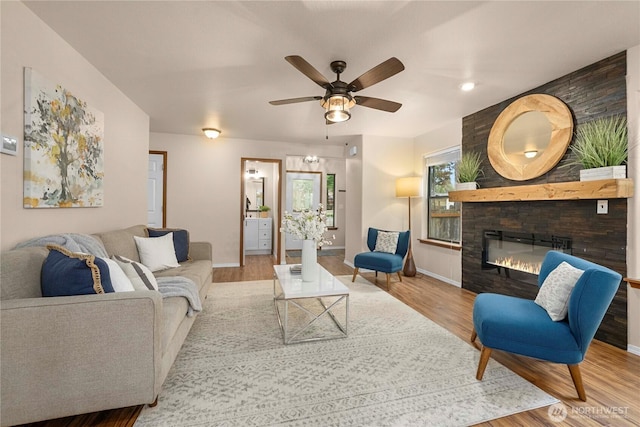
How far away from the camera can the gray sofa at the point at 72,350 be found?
51.2 inches

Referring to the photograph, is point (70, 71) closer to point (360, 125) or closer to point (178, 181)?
point (178, 181)

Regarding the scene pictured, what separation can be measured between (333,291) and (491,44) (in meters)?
2.40

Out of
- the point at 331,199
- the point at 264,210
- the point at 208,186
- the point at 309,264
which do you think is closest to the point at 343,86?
the point at 309,264

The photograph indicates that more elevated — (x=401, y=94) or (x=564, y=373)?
(x=401, y=94)

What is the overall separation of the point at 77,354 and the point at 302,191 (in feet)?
21.5

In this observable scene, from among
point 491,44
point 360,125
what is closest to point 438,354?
point 491,44

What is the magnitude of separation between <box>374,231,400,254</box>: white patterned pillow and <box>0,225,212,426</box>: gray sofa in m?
3.41

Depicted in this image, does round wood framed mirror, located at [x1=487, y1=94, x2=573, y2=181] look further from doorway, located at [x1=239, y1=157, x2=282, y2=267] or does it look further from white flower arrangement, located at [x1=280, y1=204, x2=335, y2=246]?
doorway, located at [x1=239, y1=157, x2=282, y2=267]

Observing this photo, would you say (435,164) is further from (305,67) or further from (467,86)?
(305,67)

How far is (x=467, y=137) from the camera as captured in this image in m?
4.03

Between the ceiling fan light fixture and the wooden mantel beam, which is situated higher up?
the ceiling fan light fixture

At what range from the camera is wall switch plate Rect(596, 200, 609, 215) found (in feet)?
8.05

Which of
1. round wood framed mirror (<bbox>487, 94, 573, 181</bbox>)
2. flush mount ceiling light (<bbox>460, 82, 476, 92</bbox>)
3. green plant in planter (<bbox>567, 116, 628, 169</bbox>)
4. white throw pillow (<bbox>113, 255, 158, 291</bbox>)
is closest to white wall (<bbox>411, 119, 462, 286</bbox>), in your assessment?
round wood framed mirror (<bbox>487, 94, 573, 181</bbox>)
